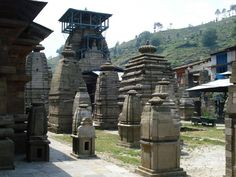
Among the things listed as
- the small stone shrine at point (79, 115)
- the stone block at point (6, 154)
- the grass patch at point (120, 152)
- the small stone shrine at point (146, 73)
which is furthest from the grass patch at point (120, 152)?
the small stone shrine at point (146, 73)

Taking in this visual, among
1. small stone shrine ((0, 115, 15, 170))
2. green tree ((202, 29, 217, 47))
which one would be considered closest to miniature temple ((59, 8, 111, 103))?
small stone shrine ((0, 115, 15, 170))

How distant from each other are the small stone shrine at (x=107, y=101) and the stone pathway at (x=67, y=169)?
13447 mm

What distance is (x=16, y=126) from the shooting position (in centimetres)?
1258

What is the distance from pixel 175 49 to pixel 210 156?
11025 centimetres

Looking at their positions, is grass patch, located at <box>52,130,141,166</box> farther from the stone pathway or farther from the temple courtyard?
the stone pathway

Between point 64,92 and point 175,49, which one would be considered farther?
point 175,49

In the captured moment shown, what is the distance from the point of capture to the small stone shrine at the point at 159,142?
9.02 meters

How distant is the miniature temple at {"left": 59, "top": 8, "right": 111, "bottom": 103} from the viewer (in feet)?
154

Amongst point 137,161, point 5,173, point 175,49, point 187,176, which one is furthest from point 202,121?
point 175,49

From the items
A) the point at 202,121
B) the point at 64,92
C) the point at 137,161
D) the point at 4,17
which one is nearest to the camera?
the point at 4,17

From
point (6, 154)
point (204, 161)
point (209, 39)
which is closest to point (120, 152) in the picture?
point (204, 161)

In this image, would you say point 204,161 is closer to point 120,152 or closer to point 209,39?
point 120,152

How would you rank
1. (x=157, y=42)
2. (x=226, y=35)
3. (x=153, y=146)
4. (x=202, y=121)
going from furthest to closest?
(x=157, y=42), (x=226, y=35), (x=202, y=121), (x=153, y=146)

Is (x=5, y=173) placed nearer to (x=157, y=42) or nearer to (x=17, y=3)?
(x=17, y=3)
